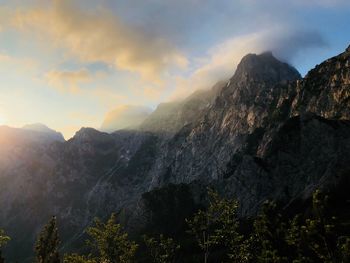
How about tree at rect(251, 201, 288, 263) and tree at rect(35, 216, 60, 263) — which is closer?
tree at rect(251, 201, 288, 263)

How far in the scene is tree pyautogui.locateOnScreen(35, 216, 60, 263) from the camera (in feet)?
321

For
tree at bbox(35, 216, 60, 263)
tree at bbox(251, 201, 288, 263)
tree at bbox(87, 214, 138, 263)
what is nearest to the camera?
tree at bbox(251, 201, 288, 263)

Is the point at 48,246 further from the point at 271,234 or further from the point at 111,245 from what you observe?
the point at 271,234

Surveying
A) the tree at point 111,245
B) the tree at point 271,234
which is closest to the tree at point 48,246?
the tree at point 111,245

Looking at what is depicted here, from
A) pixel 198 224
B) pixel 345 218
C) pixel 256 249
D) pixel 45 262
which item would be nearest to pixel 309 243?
pixel 256 249

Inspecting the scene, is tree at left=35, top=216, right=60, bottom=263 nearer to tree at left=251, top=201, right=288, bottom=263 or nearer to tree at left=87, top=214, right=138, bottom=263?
tree at left=87, top=214, right=138, bottom=263

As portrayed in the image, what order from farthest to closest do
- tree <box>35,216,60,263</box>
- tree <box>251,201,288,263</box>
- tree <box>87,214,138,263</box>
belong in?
1. tree <box>35,216,60,263</box>
2. tree <box>87,214,138,263</box>
3. tree <box>251,201,288,263</box>

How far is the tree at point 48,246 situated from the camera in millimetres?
97750

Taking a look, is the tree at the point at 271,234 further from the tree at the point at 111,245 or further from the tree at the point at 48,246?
the tree at the point at 48,246

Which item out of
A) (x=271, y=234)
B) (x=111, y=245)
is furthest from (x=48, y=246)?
(x=271, y=234)

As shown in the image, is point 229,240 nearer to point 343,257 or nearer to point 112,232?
point 112,232

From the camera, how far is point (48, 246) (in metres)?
98.6

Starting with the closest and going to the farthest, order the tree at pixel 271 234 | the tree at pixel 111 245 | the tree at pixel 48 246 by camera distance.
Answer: the tree at pixel 271 234, the tree at pixel 111 245, the tree at pixel 48 246

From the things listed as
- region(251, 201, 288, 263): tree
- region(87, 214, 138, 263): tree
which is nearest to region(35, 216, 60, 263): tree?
region(87, 214, 138, 263): tree
